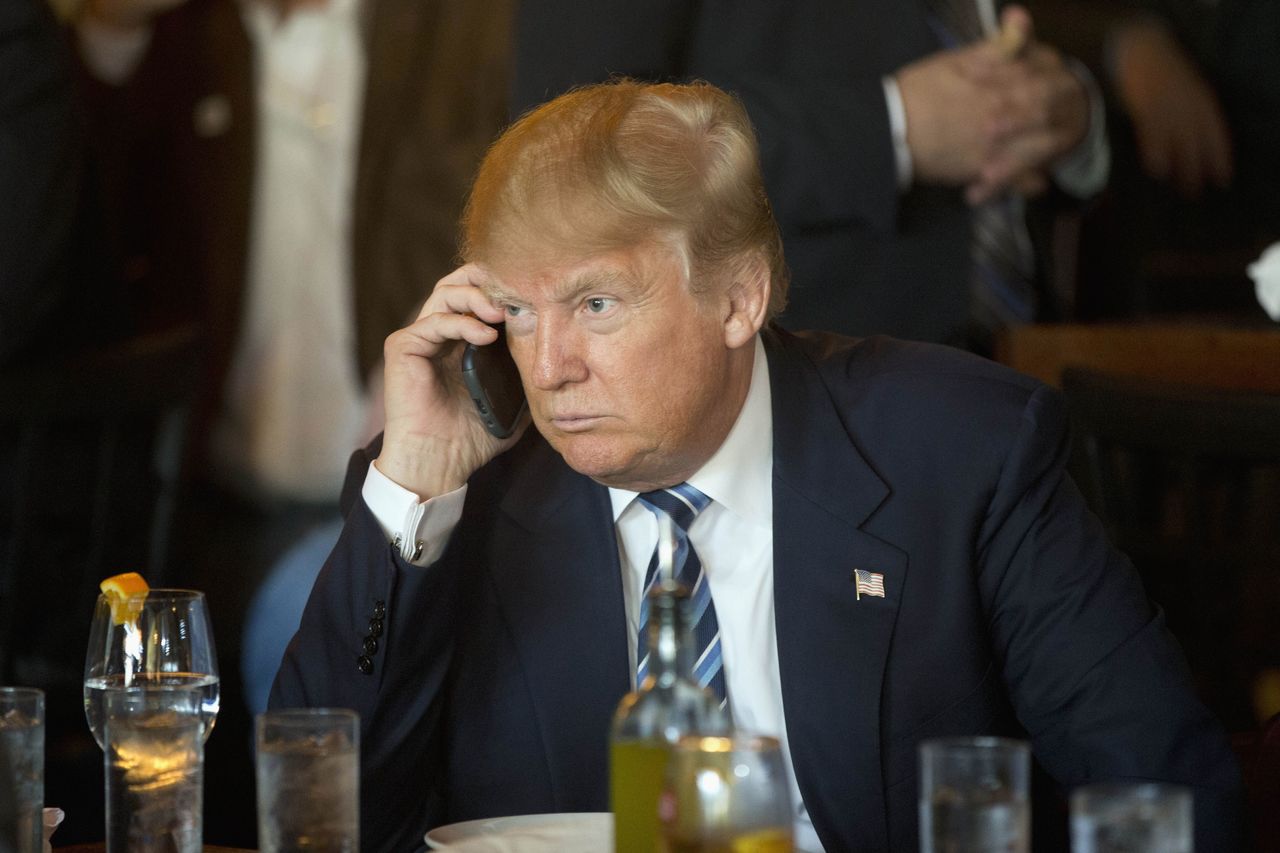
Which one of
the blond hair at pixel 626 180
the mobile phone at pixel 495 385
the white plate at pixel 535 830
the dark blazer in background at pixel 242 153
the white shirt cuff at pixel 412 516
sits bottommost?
the white plate at pixel 535 830

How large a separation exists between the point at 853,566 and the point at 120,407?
1400 millimetres

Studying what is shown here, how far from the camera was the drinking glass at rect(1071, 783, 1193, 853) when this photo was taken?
36.3 inches

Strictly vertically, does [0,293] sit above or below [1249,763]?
above

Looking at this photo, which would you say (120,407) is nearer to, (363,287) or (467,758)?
(467,758)

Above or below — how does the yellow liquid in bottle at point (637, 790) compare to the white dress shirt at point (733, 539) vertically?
below

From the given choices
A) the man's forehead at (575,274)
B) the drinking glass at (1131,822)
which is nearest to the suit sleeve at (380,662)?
the man's forehead at (575,274)

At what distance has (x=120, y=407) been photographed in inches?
103

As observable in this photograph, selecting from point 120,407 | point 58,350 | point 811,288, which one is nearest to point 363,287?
point 58,350

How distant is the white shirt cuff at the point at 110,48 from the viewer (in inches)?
178

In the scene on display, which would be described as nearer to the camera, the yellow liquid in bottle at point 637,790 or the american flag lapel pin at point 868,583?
the yellow liquid in bottle at point 637,790

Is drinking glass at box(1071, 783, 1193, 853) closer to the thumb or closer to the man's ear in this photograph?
the man's ear

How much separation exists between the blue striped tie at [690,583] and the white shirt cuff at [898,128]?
859 mm

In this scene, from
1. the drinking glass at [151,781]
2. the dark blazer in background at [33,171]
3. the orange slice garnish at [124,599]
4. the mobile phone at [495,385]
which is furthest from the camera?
the dark blazer in background at [33,171]

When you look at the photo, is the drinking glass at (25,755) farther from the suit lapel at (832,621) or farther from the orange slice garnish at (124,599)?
the suit lapel at (832,621)
